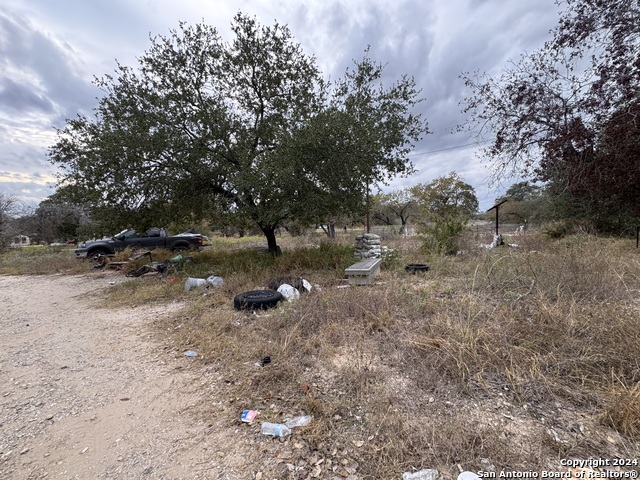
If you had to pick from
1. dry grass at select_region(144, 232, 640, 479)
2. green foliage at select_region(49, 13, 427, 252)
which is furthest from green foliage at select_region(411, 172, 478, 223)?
dry grass at select_region(144, 232, 640, 479)

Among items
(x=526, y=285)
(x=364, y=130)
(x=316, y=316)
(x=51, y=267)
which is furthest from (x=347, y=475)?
(x=51, y=267)

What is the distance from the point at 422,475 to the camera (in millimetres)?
1441

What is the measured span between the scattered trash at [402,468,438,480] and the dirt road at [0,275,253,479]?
0.87m

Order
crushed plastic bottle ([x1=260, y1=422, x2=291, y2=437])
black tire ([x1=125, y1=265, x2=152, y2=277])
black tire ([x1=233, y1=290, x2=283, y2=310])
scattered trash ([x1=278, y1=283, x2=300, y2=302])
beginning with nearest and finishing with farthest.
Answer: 1. crushed plastic bottle ([x1=260, y1=422, x2=291, y2=437])
2. black tire ([x1=233, y1=290, x2=283, y2=310])
3. scattered trash ([x1=278, y1=283, x2=300, y2=302])
4. black tire ([x1=125, y1=265, x2=152, y2=277])

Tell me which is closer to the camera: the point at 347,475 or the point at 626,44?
the point at 347,475

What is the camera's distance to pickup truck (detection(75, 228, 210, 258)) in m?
11.4

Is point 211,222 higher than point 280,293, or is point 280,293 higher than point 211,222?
point 211,222

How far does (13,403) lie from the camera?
91.3 inches

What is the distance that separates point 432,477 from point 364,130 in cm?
613

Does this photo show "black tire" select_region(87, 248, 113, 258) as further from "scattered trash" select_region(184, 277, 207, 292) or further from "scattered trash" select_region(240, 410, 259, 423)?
"scattered trash" select_region(240, 410, 259, 423)

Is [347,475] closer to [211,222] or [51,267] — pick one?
[211,222]

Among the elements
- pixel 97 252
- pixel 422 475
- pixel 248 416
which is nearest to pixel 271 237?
pixel 248 416

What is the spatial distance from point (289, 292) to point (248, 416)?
2.73 m

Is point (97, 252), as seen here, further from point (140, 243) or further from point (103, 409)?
point (103, 409)
